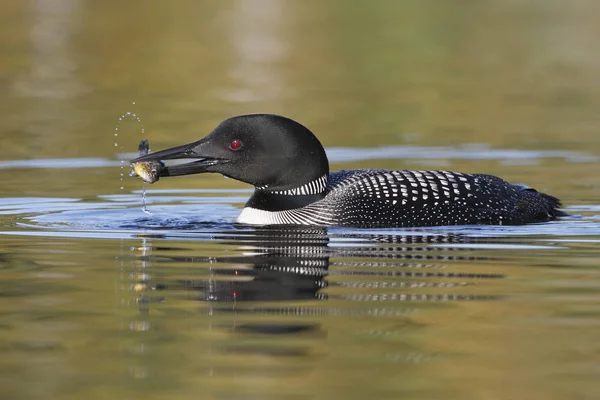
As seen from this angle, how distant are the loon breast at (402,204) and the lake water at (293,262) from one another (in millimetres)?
224

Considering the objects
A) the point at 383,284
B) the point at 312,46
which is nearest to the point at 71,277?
the point at 383,284

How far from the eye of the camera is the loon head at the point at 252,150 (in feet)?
26.2

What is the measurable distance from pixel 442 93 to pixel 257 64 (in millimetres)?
5273

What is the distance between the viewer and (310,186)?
322 inches

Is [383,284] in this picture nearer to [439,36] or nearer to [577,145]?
[577,145]

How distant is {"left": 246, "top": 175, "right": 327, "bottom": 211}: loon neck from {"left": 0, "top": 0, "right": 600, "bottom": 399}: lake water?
294 millimetres

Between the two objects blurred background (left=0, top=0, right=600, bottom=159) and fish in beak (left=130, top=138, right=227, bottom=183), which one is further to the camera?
blurred background (left=0, top=0, right=600, bottom=159)

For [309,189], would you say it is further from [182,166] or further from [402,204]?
[182,166]

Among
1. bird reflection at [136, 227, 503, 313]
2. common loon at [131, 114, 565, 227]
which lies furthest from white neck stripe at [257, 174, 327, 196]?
bird reflection at [136, 227, 503, 313]

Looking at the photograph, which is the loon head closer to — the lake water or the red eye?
the red eye

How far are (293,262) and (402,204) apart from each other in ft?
4.61

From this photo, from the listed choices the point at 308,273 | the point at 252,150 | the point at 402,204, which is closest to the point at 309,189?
the point at 252,150

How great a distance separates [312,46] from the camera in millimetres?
25625

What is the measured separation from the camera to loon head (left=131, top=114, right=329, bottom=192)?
8.00 meters
